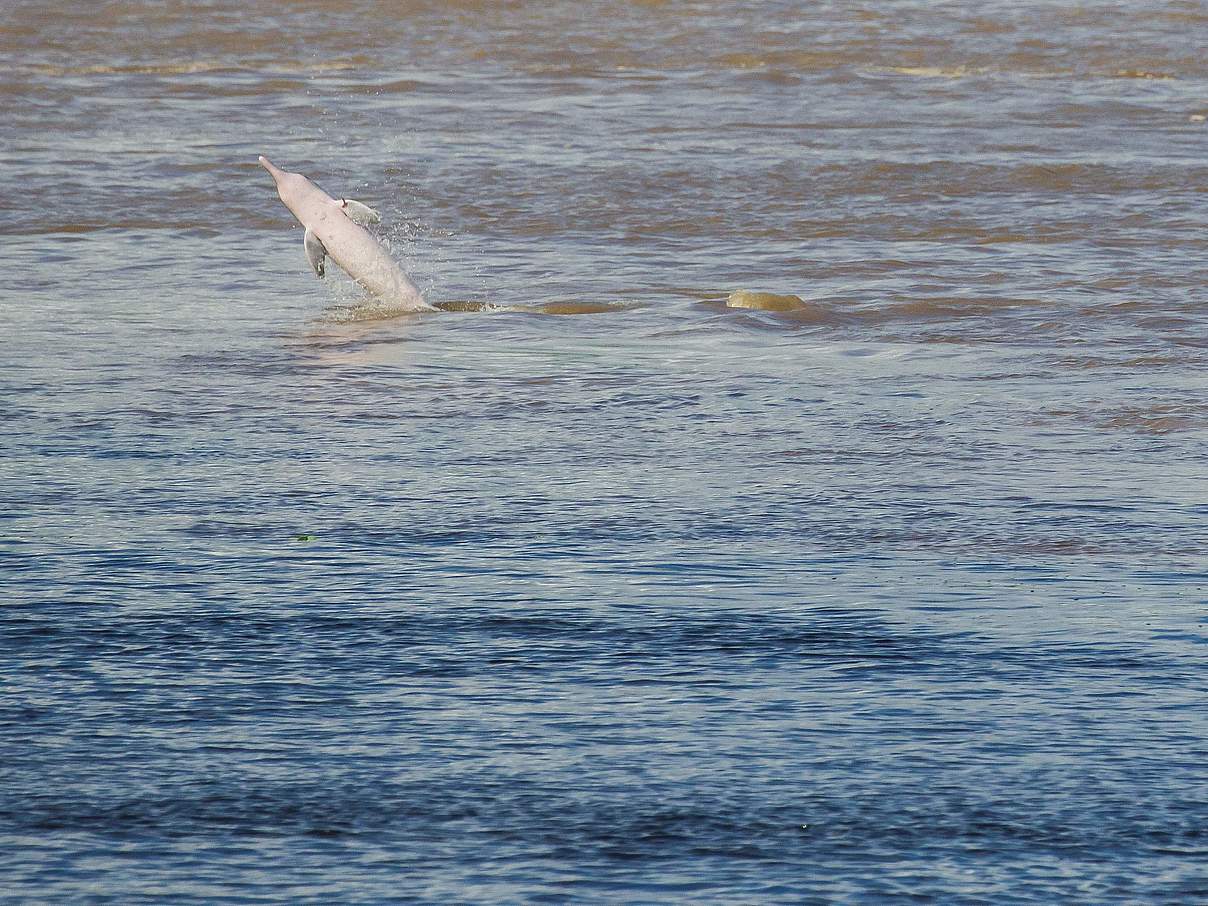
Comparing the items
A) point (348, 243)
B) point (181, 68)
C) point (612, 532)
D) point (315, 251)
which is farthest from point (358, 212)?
point (181, 68)

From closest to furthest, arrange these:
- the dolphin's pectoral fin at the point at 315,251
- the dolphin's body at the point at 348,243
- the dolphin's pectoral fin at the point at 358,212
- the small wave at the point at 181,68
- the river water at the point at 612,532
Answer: the river water at the point at 612,532
the dolphin's body at the point at 348,243
the dolphin's pectoral fin at the point at 315,251
the dolphin's pectoral fin at the point at 358,212
the small wave at the point at 181,68

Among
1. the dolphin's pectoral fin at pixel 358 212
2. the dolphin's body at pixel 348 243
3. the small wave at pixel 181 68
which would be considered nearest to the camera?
the dolphin's body at pixel 348 243

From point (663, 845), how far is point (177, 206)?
8.53 metres

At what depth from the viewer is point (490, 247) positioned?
10617mm

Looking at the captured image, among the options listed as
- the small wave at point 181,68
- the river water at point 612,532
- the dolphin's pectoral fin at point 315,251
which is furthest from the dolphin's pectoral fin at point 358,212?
the small wave at point 181,68

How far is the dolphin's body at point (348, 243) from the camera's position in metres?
8.94

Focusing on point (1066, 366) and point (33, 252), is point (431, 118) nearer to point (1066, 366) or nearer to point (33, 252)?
point (33, 252)

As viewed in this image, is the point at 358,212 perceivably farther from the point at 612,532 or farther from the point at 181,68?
the point at 181,68

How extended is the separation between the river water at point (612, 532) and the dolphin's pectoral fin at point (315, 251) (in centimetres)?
18

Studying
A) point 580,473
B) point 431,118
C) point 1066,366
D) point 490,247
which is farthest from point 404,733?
point 431,118

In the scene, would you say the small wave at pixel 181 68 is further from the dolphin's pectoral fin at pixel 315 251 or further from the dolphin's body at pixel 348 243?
the dolphin's pectoral fin at pixel 315 251

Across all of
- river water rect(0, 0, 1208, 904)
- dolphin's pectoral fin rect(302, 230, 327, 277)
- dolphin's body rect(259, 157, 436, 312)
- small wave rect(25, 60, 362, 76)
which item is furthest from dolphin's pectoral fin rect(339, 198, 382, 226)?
small wave rect(25, 60, 362, 76)

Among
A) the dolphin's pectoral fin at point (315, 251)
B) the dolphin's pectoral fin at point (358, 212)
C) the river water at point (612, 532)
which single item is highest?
the dolphin's pectoral fin at point (358, 212)

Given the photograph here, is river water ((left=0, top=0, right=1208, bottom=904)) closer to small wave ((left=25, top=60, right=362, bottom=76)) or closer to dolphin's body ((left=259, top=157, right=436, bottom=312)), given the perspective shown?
dolphin's body ((left=259, top=157, right=436, bottom=312))
